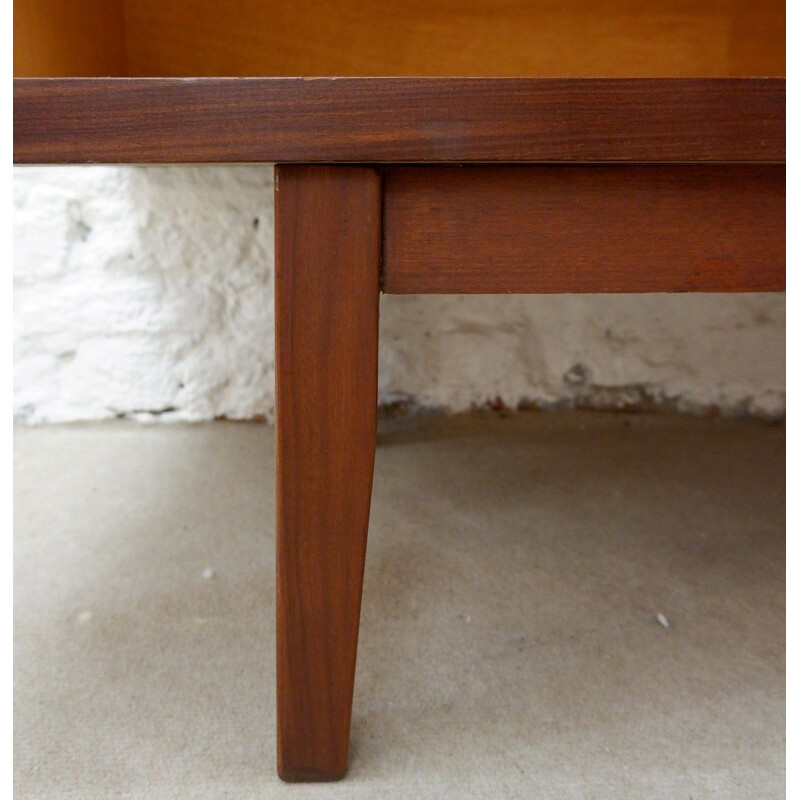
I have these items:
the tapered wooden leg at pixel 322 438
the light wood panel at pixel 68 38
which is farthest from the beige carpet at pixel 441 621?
the light wood panel at pixel 68 38

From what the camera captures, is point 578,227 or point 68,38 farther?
point 68,38

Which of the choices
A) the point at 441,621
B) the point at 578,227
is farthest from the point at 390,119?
the point at 441,621

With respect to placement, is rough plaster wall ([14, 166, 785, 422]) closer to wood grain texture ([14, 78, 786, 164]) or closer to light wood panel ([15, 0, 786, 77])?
light wood panel ([15, 0, 786, 77])

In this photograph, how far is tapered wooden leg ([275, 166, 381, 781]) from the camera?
589 mm

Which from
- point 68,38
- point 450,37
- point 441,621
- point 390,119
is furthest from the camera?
point 450,37

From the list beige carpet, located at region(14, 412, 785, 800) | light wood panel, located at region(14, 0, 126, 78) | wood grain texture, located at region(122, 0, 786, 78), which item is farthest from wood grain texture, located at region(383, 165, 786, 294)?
wood grain texture, located at region(122, 0, 786, 78)

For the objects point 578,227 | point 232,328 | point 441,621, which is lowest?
point 441,621

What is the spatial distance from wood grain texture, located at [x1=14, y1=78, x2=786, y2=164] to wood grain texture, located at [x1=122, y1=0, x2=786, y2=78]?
3.40ft

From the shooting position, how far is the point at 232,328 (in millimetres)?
1692

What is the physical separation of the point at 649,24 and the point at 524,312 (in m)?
0.62

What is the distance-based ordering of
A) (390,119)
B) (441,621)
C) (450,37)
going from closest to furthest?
(390,119), (441,621), (450,37)

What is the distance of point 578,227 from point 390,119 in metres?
0.16

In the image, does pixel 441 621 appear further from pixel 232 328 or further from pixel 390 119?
pixel 232 328

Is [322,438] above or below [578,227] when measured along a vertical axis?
below
